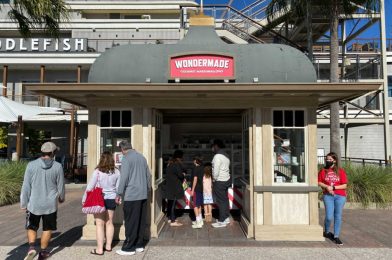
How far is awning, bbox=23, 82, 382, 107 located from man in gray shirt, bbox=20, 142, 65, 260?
1.34m

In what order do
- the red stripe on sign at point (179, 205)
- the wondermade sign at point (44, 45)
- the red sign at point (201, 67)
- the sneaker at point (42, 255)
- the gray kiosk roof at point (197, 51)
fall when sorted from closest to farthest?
the sneaker at point (42, 255), the red sign at point (201, 67), the gray kiosk roof at point (197, 51), the red stripe on sign at point (179, 205), the wondermade sign at point (44, 45)

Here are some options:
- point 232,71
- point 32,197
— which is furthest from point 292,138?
point 32,197

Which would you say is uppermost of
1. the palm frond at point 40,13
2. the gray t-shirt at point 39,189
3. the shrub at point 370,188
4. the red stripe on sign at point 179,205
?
the palm frond at point 40,13

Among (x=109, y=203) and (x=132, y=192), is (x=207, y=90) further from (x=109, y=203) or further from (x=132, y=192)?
(x=109, y=203)

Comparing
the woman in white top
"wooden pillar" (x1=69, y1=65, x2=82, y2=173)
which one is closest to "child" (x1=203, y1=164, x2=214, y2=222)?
the woman in white top

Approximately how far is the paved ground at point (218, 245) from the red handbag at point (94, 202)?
2.53 ft

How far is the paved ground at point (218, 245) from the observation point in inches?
241

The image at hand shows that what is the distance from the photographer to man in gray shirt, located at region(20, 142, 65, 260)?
18.4 feet

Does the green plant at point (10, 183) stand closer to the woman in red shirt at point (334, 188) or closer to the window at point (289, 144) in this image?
the window at point (289, 144)

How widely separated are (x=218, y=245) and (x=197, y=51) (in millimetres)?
3722

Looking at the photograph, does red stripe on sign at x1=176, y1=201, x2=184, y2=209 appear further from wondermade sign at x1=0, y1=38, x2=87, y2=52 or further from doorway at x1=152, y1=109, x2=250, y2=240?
wondermade sign at x1=0, y1=38, x2=87, y2=52

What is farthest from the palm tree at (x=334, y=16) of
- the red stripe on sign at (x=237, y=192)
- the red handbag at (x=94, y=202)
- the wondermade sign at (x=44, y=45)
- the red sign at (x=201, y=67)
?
the wondermade sign at (x=44, y=45)

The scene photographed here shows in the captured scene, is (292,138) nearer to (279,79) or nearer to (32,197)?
(279,79)

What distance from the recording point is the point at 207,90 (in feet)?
21.4
